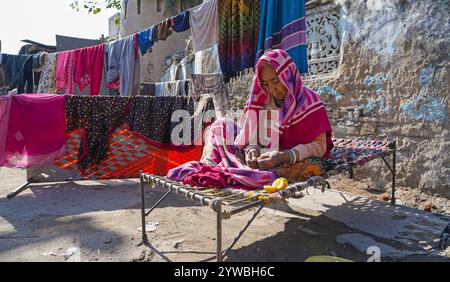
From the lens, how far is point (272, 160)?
2.51 m

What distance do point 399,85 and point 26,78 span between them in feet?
26.8

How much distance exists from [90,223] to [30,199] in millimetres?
1410

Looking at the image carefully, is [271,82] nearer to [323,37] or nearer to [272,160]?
[272,160]

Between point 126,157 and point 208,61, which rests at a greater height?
point 208,61

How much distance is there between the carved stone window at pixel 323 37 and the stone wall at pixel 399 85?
0.11 metres

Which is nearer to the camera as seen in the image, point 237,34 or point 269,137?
point 269,137

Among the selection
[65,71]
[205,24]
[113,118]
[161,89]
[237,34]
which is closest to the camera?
[237,34]

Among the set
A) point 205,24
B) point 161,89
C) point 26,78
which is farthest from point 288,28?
point 26,78

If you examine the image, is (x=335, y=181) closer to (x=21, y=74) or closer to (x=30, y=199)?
(x=30, y=199)

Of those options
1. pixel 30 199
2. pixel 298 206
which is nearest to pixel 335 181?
pixel 298 206

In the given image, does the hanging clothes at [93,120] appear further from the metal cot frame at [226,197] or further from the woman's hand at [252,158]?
the woman's hand at [252,158]

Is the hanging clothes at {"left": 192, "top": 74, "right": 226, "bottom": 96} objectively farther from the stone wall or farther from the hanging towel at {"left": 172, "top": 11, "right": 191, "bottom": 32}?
the stone wall

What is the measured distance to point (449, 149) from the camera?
11.6 ft

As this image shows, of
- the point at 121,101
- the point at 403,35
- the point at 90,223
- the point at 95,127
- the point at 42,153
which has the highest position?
the point at 403,35
